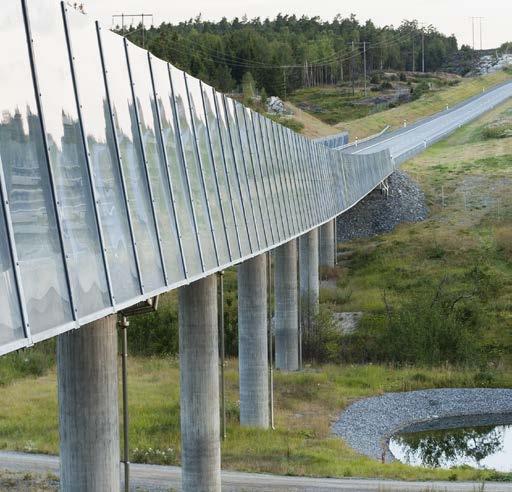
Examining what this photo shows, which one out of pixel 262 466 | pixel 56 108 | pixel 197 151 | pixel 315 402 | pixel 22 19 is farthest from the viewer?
pixel 315 402

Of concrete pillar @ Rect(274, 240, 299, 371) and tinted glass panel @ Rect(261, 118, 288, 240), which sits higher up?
tinted glass panel @ Rect(261, 118, 288, 240)

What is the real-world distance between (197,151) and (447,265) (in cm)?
4599

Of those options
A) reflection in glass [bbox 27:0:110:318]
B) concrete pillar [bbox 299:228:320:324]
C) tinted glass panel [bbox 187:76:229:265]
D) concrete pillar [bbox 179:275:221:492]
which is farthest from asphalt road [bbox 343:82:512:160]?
reflection in glass [bbox 27:0:110:318]

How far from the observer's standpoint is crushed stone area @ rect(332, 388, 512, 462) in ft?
121

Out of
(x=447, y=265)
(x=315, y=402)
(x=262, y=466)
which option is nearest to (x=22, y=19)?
(x=262, y=466)

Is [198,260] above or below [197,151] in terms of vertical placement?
below

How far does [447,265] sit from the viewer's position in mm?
62969

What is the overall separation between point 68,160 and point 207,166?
27.1ft

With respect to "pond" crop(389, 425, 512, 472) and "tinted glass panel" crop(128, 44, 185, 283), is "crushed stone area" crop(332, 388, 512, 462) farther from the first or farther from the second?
"tinted glass panel" crop(128, 44, 185, 283)

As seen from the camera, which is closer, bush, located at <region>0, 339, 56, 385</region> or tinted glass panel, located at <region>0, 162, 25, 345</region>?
tinted glass panel, located at <region>0, 162, 25, 345</region>

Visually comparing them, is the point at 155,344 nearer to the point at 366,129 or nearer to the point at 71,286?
the point at 71,286

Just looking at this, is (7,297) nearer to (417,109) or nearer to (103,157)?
(103,157)

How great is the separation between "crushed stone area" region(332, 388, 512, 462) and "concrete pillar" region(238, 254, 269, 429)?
3022 millimetres

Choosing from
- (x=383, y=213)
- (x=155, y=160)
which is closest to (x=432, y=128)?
(x=383, y=213)
